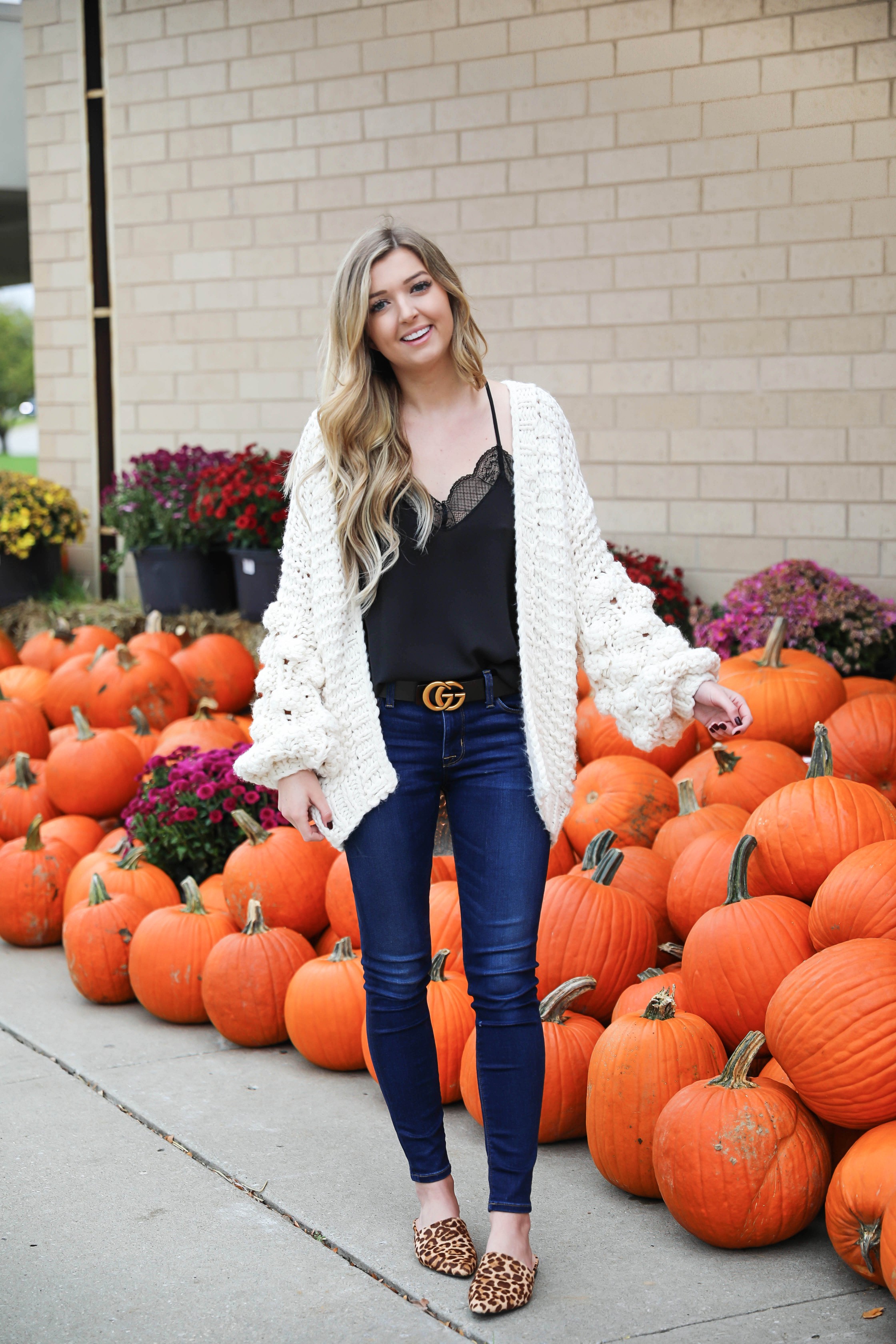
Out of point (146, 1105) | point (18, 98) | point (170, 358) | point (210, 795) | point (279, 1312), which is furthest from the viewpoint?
point (18, 98)

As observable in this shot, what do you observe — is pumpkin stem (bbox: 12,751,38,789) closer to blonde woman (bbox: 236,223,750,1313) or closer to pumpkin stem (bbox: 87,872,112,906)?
pumpkin stem (bbox: 87,872,112,906)

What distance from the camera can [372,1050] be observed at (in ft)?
7.95

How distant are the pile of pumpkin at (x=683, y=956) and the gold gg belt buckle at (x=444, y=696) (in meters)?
0.86

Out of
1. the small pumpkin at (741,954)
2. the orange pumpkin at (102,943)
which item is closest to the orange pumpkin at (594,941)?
the small pumpkin at (741,954)

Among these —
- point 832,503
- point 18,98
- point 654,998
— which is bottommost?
point 654,998

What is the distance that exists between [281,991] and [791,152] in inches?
169

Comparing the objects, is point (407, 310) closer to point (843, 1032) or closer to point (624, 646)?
point (624, 646)

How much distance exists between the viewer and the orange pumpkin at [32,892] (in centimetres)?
436

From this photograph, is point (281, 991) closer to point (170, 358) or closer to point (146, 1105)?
point (146, 1105)

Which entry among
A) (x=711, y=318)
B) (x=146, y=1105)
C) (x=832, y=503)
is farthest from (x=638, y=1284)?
(x=711, y=318)

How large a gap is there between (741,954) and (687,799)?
2.70ft

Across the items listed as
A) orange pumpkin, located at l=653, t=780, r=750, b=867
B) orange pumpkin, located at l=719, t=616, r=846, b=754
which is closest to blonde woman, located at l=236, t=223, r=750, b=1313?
orange pumpkin, located at l=653, t=780, r=750, b=867

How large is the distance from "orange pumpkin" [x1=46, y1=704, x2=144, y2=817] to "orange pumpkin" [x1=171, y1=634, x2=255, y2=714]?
2.84 ft

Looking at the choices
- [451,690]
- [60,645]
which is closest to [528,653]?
[451,690]
